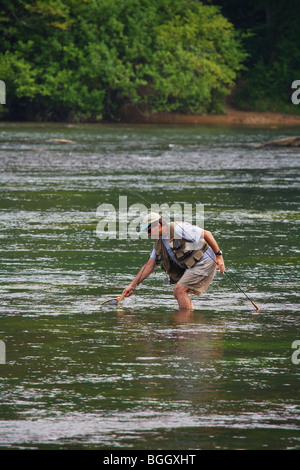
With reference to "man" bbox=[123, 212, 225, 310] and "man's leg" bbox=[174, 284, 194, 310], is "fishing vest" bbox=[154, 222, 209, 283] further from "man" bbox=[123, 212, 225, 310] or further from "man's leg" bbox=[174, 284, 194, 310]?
"man's leg" bbox=[174, 284, 194, 310]

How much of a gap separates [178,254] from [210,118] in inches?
2238

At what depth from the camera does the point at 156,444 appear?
6195mm

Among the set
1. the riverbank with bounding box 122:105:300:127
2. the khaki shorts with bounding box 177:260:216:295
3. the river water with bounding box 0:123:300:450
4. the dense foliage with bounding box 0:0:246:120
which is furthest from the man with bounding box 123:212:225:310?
the riverbank with bounding box 122:105:300:127

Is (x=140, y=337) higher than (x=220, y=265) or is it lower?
lower

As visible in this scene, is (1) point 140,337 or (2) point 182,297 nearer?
(1) point 140,337

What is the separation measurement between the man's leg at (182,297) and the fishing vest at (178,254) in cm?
17

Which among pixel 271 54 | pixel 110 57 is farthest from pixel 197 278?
pixel 271 54

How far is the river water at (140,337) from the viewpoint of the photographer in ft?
21.5

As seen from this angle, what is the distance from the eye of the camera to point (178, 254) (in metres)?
10.1

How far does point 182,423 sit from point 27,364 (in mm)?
1873

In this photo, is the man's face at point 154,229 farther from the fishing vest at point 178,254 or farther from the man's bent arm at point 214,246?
the man's bent arm at point 214,246

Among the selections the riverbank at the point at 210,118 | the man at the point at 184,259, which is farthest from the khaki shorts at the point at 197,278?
the riverbank at the point at 210,118

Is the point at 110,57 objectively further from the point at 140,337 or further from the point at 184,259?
the point at 140,337

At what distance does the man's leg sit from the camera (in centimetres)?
1023
